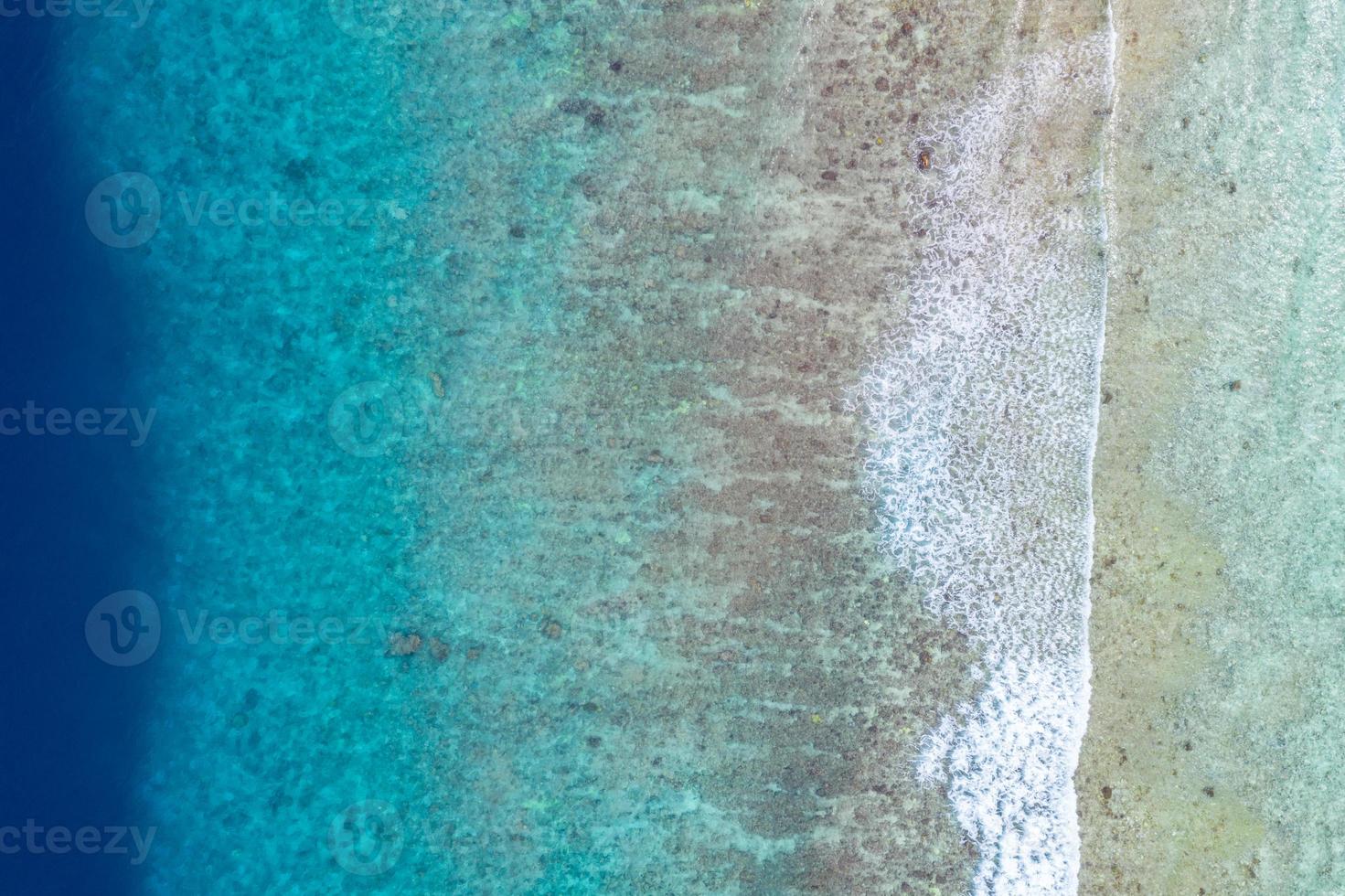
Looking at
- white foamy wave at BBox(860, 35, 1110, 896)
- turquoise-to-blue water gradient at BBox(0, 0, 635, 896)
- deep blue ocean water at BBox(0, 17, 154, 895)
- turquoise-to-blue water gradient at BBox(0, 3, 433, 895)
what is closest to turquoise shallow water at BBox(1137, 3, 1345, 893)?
white foamy wave at BBox(860, 35, 1110, 896)

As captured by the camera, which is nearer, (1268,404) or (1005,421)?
(1005,421)

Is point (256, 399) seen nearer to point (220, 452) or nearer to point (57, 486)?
point (220, 452)

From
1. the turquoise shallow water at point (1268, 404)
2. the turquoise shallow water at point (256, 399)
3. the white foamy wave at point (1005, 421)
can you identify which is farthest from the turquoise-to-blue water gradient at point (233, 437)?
the turquoise shallow water at point (1268, 404)

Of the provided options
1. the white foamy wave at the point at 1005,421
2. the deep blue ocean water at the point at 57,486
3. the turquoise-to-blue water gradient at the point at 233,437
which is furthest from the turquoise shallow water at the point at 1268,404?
the deep blue ocean water at the point at 57,486

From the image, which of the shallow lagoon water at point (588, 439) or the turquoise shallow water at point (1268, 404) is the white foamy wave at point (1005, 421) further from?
the turquoise shallow water at point (1268, 404)

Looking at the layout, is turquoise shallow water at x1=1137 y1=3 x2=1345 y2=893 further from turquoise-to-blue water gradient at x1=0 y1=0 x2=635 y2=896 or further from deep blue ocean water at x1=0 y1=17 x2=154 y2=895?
deep blue ocean water at x1=0 y1=17 x2=154 y2=895

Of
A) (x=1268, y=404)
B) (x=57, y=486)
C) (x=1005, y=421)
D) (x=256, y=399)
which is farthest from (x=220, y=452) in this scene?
(x=1268, y=404)

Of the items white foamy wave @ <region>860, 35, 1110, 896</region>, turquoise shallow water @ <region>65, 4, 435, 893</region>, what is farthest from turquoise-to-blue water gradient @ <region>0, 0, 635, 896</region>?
white foamy wave @ <region>860, 35, 1110, 896</region>

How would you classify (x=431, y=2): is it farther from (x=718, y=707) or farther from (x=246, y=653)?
(x=718, y=707)

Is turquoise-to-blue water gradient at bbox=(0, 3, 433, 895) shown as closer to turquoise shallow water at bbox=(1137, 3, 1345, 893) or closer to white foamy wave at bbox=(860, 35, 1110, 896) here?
white foamy wave at bbox=(860, 35, 1110, 896)

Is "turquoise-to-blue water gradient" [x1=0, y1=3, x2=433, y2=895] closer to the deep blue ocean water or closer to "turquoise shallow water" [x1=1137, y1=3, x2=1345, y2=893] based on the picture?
the deep blue ocean water
